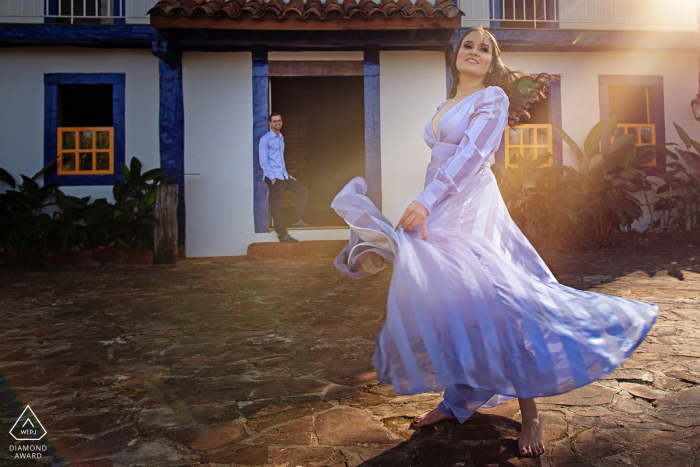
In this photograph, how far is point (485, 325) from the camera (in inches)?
58.7

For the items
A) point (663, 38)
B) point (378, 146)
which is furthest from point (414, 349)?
point (663, 38)

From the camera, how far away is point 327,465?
1579mm

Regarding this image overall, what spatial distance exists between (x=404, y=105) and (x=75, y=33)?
16.3ft

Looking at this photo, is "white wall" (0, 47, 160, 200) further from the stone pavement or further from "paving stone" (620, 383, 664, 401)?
"paving stone" (620, 383, 664, 401)

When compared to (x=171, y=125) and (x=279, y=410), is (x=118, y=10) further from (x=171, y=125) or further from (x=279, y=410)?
(x=279, y=410)

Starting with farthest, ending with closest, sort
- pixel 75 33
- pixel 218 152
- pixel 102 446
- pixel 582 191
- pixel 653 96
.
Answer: pixel 653 96, pixel 218 152, pixel 582 191, pixel 75 33, pixel 102 446

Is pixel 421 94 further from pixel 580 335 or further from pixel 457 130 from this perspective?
pixel 580 335

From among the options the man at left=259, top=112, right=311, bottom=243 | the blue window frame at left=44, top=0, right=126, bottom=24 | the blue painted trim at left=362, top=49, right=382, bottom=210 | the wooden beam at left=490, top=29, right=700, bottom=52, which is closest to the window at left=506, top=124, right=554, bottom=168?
the wooden beam at left=490, top=29, right=700, bottom=52

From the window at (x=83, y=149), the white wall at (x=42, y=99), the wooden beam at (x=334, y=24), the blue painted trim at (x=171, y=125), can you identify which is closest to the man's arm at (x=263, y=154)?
the blue painted trim at (x=171, y=125)

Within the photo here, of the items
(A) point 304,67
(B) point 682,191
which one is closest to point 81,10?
(A) point 304,67

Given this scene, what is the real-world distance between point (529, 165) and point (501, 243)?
19.3 ft

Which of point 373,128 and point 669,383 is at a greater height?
point 373,128

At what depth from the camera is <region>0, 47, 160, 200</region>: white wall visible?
718 centimetres

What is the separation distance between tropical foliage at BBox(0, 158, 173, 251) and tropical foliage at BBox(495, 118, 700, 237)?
207 inches
